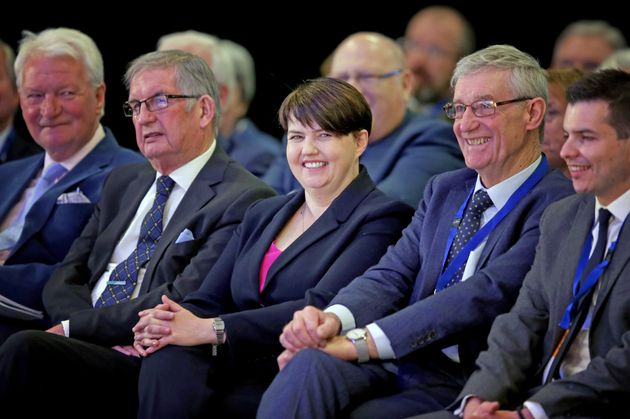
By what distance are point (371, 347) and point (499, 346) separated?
0.45 m

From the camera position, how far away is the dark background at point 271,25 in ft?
25.5

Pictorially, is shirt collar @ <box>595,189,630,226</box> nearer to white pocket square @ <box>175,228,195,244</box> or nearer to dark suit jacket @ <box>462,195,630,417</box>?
dark suit jacket @ <box>462,195,630,417</box>

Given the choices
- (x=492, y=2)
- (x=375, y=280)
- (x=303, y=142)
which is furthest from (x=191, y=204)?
(x=492, y=2)

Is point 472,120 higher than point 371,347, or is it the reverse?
point 472,120

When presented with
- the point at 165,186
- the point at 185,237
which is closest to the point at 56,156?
the point at 165,186

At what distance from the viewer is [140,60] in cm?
503

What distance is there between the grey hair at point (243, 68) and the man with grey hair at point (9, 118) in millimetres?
1481

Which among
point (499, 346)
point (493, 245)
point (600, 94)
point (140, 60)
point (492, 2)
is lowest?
point (499, 346)

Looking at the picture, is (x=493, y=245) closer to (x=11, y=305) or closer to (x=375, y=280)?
(x=375, y=280)

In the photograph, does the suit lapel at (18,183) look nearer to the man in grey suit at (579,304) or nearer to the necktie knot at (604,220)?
the man in grey suit at (579,304)

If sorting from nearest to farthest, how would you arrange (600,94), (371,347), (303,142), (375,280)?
(600,94) → (371,347) → (375,280) → (303,142)

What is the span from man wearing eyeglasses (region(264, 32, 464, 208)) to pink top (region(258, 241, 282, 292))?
1.13 meters

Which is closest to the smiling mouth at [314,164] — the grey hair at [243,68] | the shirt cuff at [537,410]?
the shirt cuff at [537,410]

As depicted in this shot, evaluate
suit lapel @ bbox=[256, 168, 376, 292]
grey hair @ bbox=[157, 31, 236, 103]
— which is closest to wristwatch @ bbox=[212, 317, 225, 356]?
suit lapel @ bbox=[256, 168, 376, 292]
